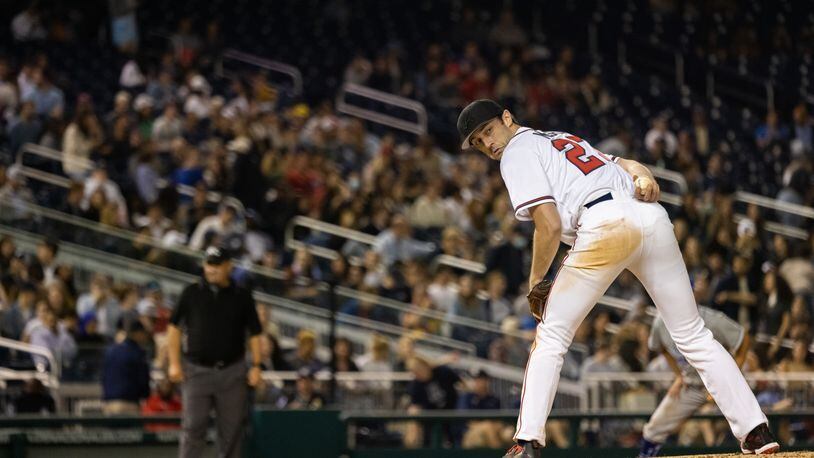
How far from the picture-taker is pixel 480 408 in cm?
1307

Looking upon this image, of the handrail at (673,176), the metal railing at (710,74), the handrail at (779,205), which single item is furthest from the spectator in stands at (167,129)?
the metal railing at (710,74)

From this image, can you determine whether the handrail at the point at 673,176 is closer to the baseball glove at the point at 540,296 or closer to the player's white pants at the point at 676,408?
the player's white pants at the point at 676,408

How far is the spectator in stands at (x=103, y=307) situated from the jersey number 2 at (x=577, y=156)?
7.34m

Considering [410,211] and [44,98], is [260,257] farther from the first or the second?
[44,98]

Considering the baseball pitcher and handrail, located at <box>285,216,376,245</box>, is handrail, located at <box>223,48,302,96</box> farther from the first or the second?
the baseball pitcher

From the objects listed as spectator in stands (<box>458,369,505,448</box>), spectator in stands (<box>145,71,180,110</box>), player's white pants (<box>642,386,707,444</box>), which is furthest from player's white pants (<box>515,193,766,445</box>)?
spectator in stands (<box>145,71,180,110</box>)

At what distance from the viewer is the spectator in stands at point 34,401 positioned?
12.2 metres

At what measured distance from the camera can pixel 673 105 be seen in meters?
21.5

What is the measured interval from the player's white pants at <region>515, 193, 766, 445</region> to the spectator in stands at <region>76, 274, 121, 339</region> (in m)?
7.45

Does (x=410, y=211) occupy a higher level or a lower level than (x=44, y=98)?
lower

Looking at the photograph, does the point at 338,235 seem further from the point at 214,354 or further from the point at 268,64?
the point at 214,354

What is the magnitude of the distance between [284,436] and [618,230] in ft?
13.4

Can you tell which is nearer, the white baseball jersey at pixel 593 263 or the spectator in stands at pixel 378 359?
the white baseball jersey at pixel 593 263

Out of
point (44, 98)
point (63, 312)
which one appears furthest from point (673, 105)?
point (63, 312)
